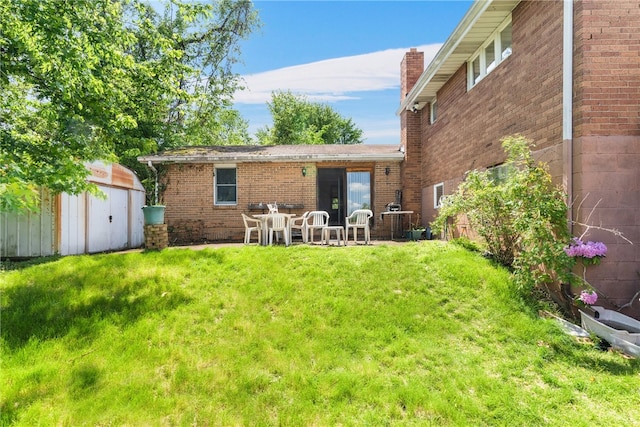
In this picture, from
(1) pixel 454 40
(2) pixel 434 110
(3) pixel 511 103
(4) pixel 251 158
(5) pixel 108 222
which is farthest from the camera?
(4) pixel 251 158

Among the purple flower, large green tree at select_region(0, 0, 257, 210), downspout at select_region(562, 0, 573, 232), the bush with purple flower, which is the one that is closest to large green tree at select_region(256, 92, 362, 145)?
large green tree at select_region(0, 0, 257, 210)

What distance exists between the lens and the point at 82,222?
28.3 ft

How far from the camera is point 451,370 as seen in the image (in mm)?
3525

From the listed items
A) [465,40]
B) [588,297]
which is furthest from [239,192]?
[588,297]

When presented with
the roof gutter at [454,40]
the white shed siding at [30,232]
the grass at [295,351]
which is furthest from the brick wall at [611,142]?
the white shed siding at [30,232]

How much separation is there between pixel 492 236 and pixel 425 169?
5904 mm

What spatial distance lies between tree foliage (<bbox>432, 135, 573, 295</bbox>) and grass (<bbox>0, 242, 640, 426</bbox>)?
0.46 metres

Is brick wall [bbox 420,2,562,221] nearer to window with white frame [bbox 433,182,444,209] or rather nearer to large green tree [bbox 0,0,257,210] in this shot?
window with white frame [bbox 433,182,444,209]

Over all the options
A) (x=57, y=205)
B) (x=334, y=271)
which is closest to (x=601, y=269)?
(x=334, y=271)

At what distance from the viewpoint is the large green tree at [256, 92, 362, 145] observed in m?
27.3

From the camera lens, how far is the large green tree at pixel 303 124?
89.5 ft

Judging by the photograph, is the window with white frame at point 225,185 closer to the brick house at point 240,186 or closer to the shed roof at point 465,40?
the brick house at point 240,186

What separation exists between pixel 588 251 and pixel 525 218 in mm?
855

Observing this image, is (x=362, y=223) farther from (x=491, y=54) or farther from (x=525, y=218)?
(x=491, y=54)
